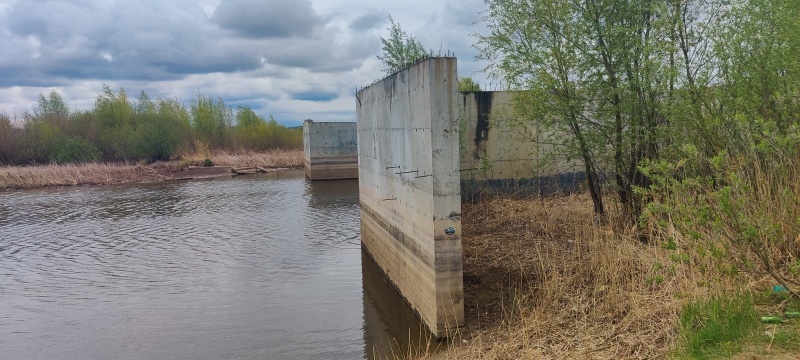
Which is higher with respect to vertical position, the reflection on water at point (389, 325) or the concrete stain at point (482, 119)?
the concrete stain at point (482, 119)

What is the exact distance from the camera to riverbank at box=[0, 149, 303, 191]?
2688 cm

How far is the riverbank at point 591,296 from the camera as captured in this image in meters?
4.03

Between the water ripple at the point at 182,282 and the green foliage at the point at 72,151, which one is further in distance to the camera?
the green foliage at the point at 72,151

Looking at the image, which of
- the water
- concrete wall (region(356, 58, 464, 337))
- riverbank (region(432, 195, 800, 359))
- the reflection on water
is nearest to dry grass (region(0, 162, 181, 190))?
the water

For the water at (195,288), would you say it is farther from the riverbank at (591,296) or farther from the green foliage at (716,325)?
the green foliage at (716,325)

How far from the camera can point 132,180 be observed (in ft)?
95.3

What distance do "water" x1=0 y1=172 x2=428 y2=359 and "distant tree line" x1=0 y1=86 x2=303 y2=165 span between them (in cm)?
1806

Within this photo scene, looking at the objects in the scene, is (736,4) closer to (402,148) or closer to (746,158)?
(746,158)

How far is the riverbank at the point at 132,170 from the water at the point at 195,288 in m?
10.4

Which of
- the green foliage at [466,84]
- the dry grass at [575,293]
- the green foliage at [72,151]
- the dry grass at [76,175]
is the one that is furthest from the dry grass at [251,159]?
the dry grass at [575,293]

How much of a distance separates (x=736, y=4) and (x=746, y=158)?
276cm

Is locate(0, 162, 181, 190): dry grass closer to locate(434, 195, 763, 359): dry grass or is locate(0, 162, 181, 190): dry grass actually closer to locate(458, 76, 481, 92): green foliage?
locate(458, 76, 481, 92): green foliage

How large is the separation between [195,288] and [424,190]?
5.06 meters

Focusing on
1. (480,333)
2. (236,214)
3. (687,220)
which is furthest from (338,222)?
(687,220)
